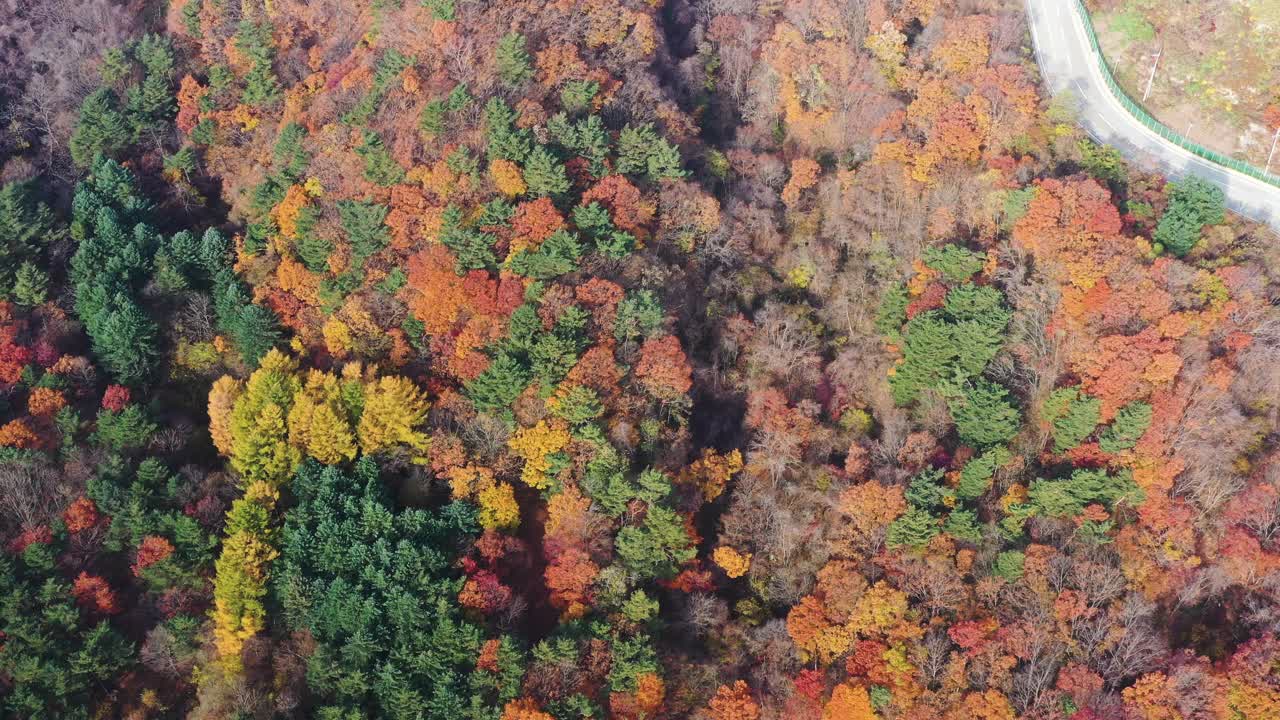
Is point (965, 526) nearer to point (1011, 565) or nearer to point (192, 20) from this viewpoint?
point (1011, 565)

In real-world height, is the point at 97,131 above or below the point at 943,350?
below

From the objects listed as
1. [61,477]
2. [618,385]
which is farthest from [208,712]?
[618,385]

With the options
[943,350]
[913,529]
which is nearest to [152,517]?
[913,529]

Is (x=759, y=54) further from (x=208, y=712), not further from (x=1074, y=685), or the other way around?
(x=208, y=712)

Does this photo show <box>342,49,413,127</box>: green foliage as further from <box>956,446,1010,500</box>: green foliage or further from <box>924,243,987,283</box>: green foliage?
<box>956,446,1010,500</box>: green foliage

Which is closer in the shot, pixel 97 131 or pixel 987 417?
pixel 987 417

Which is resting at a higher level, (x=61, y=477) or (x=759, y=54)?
(x=759, y=54)

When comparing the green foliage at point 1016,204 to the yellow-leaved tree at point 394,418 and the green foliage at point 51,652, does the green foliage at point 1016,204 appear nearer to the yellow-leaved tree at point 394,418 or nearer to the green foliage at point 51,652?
the yellow-leaved tree at point 394,418
